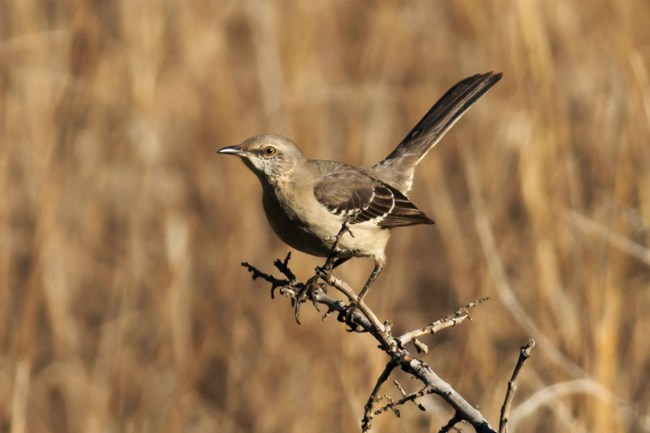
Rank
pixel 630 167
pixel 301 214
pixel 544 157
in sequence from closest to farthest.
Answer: pixel 301 214 → pixel 630 167 → pixel 544 157

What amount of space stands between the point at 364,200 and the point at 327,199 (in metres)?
0.30

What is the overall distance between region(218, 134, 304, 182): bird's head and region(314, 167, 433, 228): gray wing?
18cm

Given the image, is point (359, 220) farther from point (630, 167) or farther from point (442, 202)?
point (442, 202)

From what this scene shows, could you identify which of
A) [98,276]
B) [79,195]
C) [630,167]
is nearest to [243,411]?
[98,276]

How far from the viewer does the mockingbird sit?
431cm

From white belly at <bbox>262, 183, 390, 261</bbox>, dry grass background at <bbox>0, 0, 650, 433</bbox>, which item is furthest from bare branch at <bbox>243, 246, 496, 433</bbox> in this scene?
dry grass background at <bbox>0, 0, 650, 433</bbox>

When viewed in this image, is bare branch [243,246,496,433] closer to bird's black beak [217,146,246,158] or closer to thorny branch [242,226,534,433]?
thorny branch [242,226,534,433]

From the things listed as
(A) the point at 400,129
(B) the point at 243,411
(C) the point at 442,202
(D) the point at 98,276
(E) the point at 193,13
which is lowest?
(B) the point at 243,411

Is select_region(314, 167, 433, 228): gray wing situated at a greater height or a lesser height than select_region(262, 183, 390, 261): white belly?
greater

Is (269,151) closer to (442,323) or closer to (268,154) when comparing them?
(268,154)

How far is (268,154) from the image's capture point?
188 inches

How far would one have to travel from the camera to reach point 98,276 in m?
7.62

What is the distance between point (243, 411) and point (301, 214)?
104 inches

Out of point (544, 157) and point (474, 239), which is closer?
point (544, 157)
